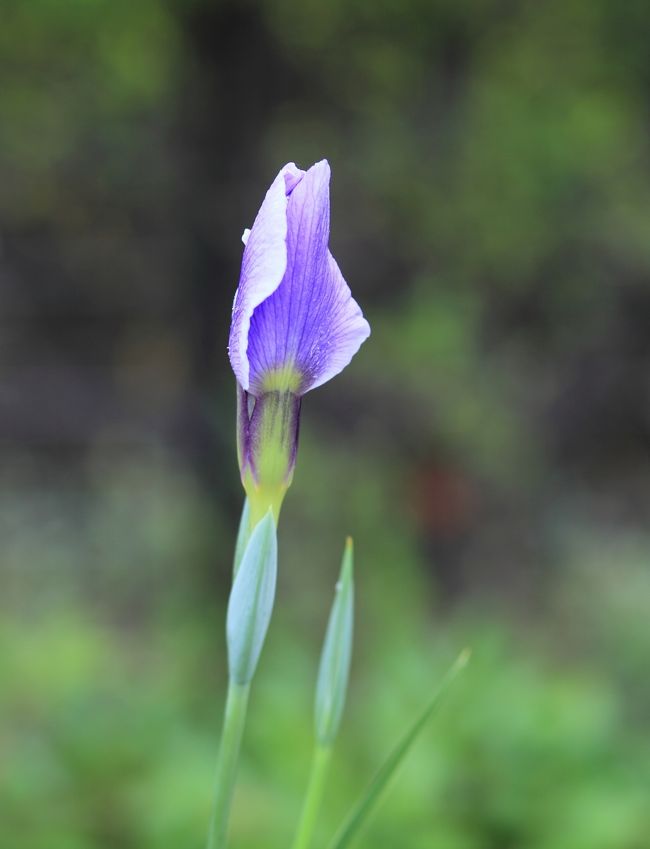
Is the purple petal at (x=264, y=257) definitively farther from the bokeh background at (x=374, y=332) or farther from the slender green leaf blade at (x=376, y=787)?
the bokeh background at (x=374, y=332)

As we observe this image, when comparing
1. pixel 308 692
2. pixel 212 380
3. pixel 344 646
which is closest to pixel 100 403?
pixel 212 380

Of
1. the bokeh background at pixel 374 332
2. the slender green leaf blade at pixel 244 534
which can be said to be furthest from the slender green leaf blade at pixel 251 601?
the bokeh background at pixel 374 332

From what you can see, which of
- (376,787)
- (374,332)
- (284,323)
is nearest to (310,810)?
(376,787)

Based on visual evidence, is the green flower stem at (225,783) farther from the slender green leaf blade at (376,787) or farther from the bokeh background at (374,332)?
the bokeh background at (374,332)

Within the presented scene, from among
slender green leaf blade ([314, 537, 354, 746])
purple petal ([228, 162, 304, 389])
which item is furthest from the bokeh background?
purple petal ([228, 162, 304, 389])

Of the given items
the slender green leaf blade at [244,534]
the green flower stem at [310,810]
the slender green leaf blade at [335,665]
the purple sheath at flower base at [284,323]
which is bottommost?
the green flower stem at [310,810]

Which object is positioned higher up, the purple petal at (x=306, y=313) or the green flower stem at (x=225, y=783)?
the purple petal at (x=306, y=313)

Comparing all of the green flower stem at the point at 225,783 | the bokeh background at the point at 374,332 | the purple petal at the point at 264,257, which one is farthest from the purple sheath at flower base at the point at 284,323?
the bokeh background at the point at 374,332

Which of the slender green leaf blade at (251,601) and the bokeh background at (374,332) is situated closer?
the slender green leaf blade at (251,601)
